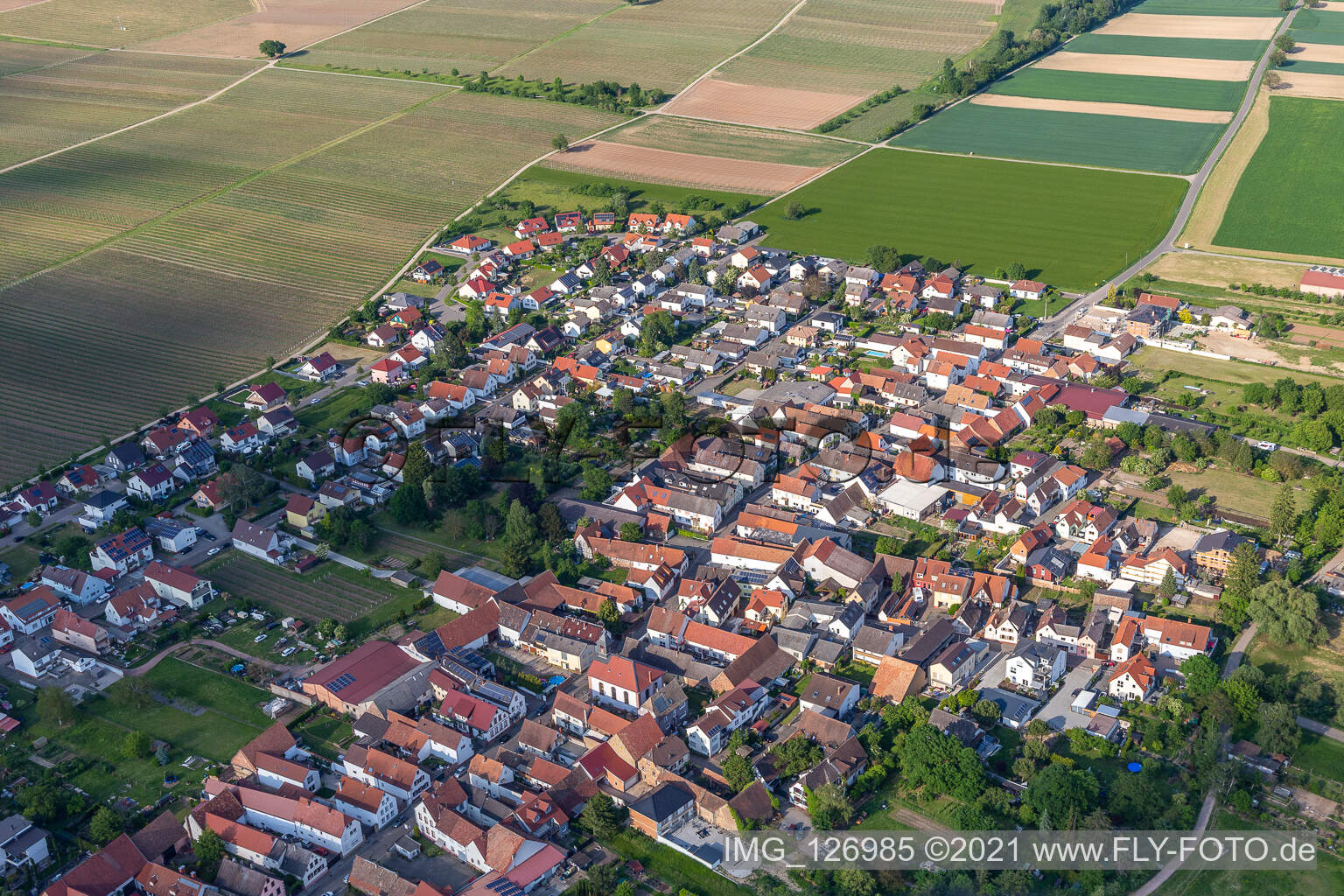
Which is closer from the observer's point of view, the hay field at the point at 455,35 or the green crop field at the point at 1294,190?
the green crop field at the point at 1294,190

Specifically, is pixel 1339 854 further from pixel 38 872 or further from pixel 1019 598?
pixel 38 872

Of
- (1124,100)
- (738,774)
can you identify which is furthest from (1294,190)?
(738,774)

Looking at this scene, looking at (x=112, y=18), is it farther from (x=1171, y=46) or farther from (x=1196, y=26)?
(x=1196, y=26)

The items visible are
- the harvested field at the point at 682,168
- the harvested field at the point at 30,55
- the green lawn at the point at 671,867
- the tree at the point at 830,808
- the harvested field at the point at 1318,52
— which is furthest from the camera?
the harvested field at the point at 30,55

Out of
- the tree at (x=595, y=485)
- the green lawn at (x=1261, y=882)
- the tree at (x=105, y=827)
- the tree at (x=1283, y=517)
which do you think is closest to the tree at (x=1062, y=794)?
the green lawn at (x=1261, y=882)

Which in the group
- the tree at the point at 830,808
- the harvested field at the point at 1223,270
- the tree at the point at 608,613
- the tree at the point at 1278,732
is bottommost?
the tree at the point at 830,808

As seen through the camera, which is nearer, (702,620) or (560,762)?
(560,762)

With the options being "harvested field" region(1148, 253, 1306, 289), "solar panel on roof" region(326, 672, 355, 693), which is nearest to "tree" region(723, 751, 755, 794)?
"solar panel on roof" region(326, 672, 355, 693)

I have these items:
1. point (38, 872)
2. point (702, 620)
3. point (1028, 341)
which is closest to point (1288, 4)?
point (1028, 341)

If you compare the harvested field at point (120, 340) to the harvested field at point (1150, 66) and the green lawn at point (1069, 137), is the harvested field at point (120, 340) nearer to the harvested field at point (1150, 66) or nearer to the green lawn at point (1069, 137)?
the green lawn at point (1069, 137)
